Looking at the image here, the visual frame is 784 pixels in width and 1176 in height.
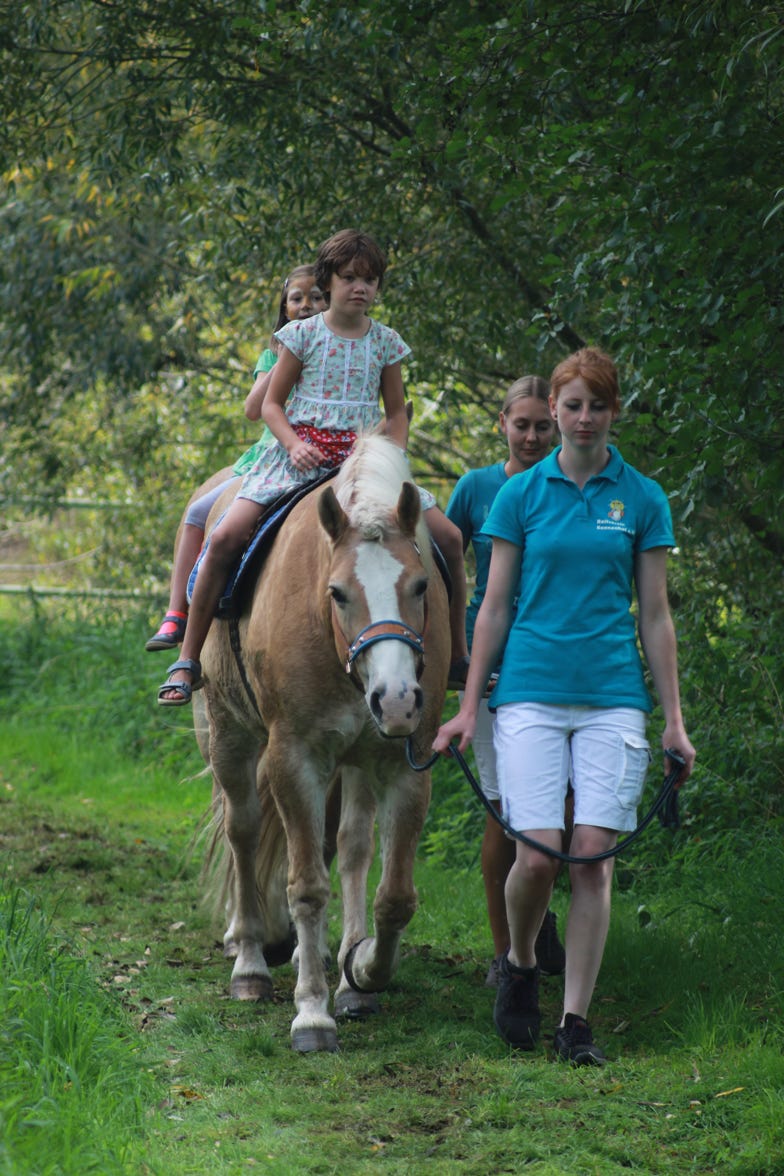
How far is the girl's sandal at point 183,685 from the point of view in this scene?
5.17m

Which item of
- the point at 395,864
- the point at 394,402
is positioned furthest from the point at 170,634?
the point at 395,864

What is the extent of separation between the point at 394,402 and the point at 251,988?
7.41 ft

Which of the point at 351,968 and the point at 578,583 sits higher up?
the point at 578,583

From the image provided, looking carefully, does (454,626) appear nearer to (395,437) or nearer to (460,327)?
(395,437)

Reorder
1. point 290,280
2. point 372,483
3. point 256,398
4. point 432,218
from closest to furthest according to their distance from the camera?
1. point 372,483
2. point 256,398
3. point 290,280
4. point 432,218

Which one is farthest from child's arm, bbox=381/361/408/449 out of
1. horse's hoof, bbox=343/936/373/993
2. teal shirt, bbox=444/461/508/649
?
horse's hoof, bbox=343/936/373/993

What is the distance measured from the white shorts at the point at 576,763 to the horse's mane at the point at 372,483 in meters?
0.74

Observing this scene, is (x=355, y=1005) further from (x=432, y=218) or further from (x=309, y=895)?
(x=432, y=218)

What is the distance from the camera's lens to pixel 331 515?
170 inches

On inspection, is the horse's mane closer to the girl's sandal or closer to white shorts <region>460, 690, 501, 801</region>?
white shorts <region>460, 690, 501, 801</region>

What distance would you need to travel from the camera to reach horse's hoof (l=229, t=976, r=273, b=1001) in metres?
5.09

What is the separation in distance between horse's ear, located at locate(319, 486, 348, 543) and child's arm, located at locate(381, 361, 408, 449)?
2.60 feet

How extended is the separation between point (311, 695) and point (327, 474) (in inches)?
34.1

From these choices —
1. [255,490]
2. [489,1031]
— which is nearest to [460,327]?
[255,490]
